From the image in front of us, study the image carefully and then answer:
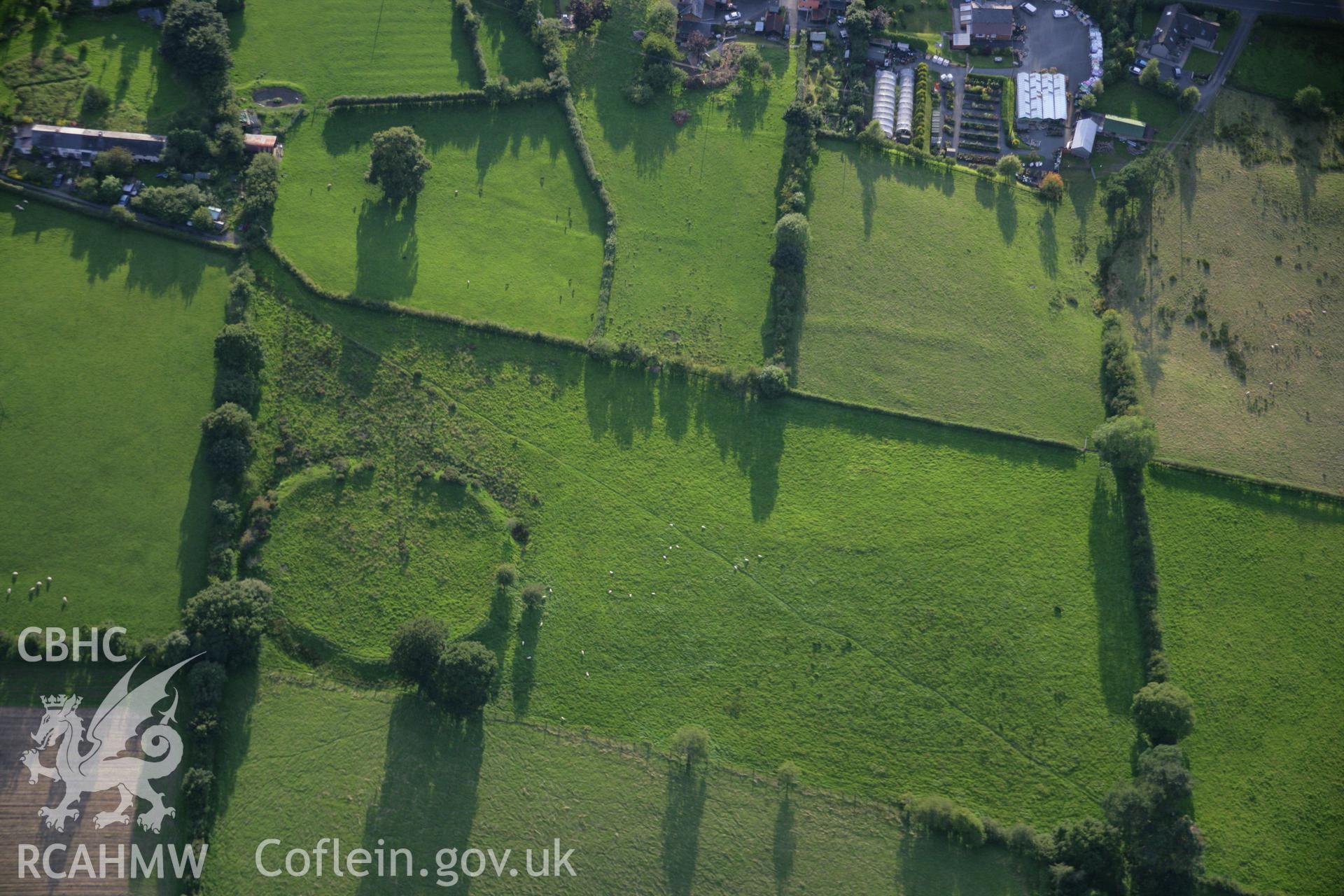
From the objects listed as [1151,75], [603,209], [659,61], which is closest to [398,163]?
[603,209]

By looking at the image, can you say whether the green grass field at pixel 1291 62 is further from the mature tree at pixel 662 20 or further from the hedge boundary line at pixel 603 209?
the hedge boundary line at pixel 603 209

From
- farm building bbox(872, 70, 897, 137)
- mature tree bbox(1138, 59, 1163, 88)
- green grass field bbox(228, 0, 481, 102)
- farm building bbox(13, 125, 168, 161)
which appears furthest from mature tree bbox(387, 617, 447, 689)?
mature tree bbox(1138, 59, 1163, 88)

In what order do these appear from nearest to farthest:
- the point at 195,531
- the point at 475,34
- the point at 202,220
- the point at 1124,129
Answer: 1. the point at 195,531
2. the point at 202,220
3. the point at 475,34
4. the point at 1124,129

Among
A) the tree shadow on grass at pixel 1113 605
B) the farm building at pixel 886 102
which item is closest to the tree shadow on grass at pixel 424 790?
the tree shadow on grass at pixel 1113 605

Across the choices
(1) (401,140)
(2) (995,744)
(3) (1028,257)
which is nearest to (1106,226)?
(3) (1028,257)

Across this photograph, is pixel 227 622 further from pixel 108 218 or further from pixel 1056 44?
pixel 1056 44

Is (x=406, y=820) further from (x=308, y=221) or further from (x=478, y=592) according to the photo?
(x=308, y=221)

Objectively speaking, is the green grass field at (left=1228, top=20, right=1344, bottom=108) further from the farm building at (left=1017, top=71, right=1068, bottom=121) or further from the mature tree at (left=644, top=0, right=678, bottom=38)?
the mature tree at (left=644, top=0, right=678, bottom=38)
